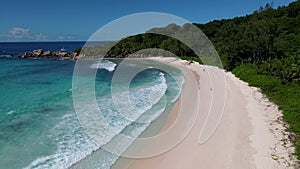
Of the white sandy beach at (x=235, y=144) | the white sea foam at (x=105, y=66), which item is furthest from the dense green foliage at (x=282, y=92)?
the white sea foam at (x=105, y=66)

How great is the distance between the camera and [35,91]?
26.2 m

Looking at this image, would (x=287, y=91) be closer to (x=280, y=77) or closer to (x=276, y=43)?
(x=280, y=77)

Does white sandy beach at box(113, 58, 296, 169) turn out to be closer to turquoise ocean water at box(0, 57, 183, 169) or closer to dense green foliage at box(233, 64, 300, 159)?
dense green foliage at box(233, 64, 300, 159)

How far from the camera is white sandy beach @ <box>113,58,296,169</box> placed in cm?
1077

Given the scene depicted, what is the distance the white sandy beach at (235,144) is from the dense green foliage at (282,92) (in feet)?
1.79

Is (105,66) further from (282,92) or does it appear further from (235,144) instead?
(235,144)

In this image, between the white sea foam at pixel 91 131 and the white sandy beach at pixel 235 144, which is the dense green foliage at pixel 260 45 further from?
the white sea foam at pixel 91 131

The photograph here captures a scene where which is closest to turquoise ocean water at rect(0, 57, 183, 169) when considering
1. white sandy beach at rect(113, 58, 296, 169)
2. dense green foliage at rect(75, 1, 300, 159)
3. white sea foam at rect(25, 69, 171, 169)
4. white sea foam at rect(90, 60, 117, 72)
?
white sea foam at rect(25, 69, 171, 169)

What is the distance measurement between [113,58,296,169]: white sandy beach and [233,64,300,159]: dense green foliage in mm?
545

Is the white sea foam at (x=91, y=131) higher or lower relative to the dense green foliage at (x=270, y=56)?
lower

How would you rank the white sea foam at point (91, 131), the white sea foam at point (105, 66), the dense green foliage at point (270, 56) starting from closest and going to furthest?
the white sea foam at point (91, 131) < the dense green foliage at point (270, 56) < the white sea foam at point (105, 66)

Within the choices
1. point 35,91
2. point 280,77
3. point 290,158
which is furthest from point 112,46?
point 290,158

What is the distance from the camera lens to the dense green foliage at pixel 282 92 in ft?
48.3

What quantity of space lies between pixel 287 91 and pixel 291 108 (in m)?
4.88
